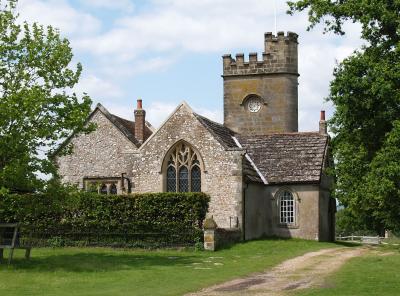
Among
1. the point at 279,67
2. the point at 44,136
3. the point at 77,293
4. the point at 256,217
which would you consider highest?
the point at 279,67

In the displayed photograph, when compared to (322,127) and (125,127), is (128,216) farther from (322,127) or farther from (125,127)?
(322,127)

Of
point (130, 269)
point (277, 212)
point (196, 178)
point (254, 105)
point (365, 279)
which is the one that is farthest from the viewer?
point (254, 105)

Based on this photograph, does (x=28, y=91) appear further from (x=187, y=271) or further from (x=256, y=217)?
(x=256, y=217)

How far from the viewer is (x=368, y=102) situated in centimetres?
2902

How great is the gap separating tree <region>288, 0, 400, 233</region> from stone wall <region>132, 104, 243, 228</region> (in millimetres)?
9140

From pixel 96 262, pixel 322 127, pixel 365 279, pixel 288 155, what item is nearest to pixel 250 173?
pixel 288 155

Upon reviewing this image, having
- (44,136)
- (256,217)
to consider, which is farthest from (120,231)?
(44,136)

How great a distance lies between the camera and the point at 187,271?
1003 inches

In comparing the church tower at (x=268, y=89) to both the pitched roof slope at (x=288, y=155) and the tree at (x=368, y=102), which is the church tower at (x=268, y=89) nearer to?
the pitched roof slope at (x=288, y=155)

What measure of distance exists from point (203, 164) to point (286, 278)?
18.6 meters

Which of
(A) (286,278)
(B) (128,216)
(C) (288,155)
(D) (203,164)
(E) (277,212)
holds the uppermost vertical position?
(C) (288,155)

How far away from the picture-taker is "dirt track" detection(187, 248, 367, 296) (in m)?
19.8

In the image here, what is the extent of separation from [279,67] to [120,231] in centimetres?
2039

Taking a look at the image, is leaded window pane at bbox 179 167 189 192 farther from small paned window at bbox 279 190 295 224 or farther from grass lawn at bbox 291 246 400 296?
grass lawn at bbox 291 246 400 296
